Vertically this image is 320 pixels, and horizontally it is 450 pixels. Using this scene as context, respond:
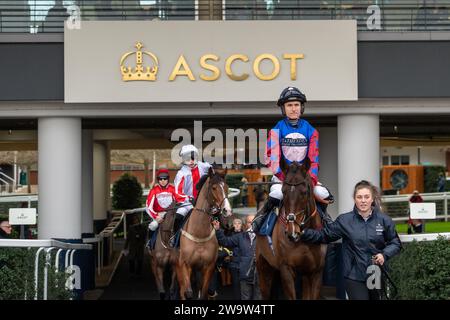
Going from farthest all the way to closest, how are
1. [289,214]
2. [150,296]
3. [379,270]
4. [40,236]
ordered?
[150,296] → [40,236] → [289,214] → [379,270]

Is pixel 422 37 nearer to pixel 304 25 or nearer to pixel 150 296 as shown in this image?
pixel 304 25

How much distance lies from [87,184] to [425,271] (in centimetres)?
1226

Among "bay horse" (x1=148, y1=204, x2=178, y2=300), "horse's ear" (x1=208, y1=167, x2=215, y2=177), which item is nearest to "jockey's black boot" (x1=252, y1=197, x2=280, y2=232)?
"horse's ear" (x1=208, y1=167, x2=215, y2=177)

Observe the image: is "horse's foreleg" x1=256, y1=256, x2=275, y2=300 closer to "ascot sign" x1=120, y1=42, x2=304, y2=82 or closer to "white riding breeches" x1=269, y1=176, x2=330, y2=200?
"white riding breeches" x1=269, y1=176, x2=330, y2=200

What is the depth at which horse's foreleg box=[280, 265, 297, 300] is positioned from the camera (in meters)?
8.32

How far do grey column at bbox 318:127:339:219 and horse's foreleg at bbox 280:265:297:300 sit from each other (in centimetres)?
923

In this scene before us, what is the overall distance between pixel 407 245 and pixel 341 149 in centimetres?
639

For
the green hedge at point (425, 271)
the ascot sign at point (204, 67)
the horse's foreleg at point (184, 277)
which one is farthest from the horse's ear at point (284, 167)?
the ascot sign at point (204, 67)

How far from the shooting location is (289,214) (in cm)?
799

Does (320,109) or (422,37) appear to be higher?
(422,37)

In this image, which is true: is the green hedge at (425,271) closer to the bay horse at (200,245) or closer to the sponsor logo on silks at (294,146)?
the sponsor logo on silks at (294,146)

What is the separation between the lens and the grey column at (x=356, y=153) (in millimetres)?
14781

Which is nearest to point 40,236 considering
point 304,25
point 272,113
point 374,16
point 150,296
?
point 150,296

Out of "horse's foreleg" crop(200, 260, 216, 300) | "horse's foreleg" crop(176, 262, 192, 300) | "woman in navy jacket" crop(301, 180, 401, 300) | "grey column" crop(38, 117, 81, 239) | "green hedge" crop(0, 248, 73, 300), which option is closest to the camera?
"woman in navy jacket" crop(301, 180, 401, 300)
